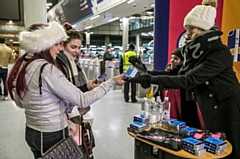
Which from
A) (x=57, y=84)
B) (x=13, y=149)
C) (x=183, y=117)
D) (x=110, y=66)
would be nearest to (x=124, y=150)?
(x=183, y=117)

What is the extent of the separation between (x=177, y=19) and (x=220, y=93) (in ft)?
5.31

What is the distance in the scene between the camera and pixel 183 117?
6.54 feet

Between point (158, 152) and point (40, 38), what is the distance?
3.61 ft

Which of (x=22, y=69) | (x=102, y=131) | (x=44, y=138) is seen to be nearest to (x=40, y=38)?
(x=22, y=69)

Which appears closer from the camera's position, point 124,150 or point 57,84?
point 57,84

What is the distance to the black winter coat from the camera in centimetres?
161

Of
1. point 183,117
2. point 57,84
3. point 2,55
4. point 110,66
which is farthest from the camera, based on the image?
point 110,66

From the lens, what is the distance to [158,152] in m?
1.59

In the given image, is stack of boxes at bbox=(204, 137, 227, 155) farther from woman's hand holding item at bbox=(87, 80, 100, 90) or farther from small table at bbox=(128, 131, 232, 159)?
woman's hand holding item at bbox=(87, 80, 100, 90)

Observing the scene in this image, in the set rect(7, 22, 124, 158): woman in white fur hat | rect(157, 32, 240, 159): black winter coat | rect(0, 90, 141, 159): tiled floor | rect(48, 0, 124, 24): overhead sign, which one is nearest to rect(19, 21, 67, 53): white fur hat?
rect(7, 22, 124, 158): woman in white fur hat

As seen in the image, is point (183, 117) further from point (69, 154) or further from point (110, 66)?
point (110, 66)

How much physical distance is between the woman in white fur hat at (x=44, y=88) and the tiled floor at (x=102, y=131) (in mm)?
1579

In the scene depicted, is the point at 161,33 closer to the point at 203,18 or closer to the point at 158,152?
the point at 203,18

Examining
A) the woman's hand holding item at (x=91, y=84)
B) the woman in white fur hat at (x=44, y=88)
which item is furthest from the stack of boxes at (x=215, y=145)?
the woman's hand holding item at (x=91, y=84)
